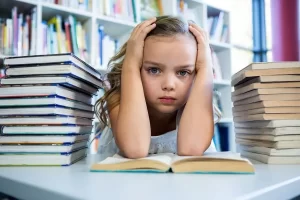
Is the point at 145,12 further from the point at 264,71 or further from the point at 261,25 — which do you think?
the point at 264,71

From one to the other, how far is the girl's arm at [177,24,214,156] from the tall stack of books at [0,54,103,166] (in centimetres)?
28

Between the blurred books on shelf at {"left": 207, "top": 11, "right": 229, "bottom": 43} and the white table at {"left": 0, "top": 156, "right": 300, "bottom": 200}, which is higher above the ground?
the blurred books on shelf at {"left": 207, "top": 11, "right": 229, "bottom": 43}

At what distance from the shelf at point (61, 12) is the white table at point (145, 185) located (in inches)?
59.9

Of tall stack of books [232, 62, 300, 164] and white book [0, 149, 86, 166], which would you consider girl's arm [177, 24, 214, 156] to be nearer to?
tall stack of books [232, 62, 300, 164]

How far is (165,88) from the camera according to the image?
81 centimetres

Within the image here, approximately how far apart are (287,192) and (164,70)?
0.46 m

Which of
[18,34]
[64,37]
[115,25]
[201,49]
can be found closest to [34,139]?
[201,49]

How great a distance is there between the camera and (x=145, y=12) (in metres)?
2.39

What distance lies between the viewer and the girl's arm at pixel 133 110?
0.73 metres

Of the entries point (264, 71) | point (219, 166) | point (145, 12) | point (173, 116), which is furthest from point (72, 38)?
point (219, 166)

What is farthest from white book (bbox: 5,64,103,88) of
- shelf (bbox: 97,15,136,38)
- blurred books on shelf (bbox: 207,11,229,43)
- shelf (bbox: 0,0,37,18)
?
blurred books on shelf (bbox: 207,11,229,43)

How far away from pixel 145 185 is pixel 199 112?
1.28ft

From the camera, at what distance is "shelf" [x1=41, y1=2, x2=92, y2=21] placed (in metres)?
1.88

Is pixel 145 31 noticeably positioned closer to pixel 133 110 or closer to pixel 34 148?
pixel 133 110
